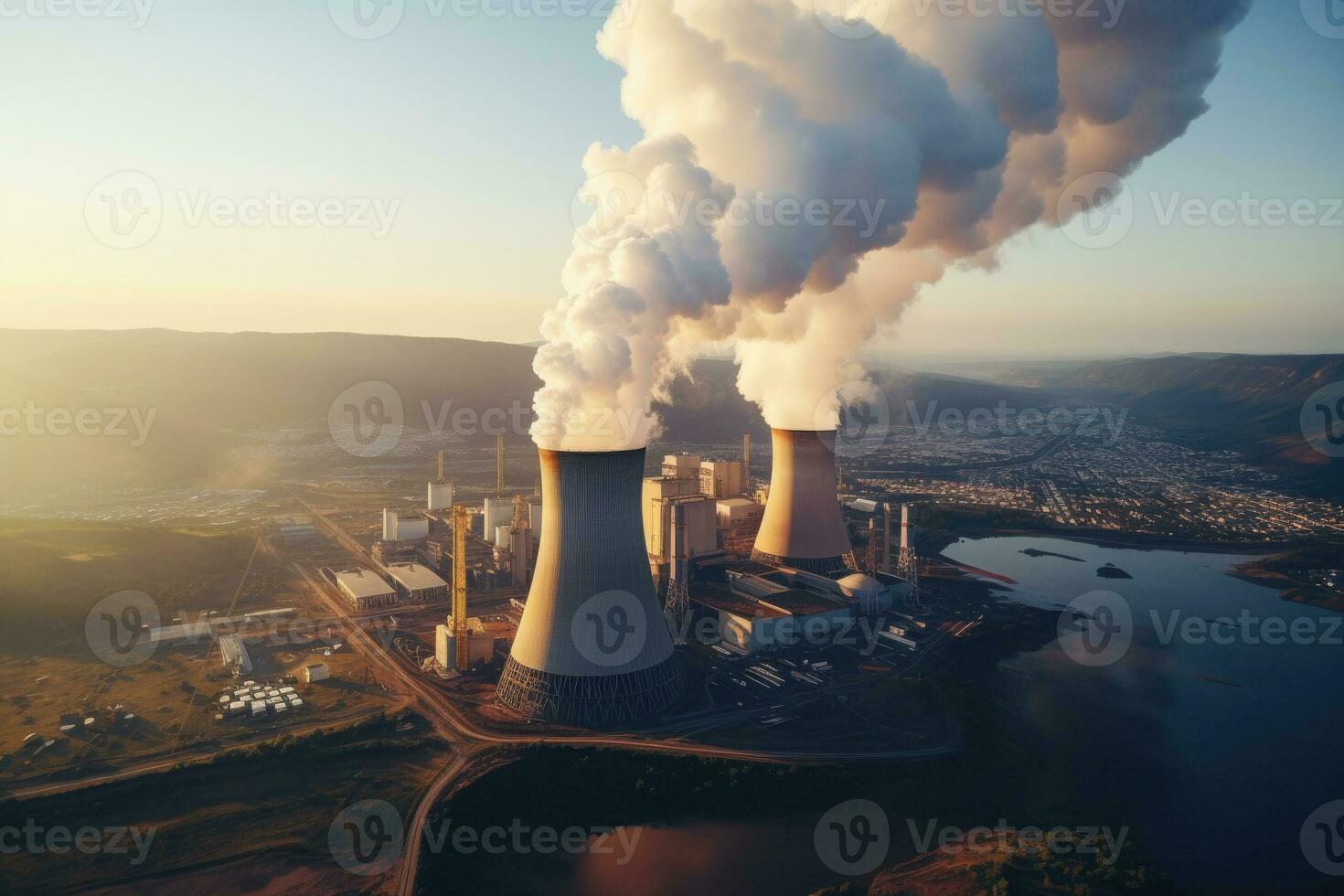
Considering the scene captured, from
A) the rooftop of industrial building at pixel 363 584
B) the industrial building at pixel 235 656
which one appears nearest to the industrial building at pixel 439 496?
the rooftop of industrial building at pixel 363 584

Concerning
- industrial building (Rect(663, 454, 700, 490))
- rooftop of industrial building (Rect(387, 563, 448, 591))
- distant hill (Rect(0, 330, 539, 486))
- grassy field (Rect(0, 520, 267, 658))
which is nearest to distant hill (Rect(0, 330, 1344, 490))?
distant hill (Rect(0, 330, 539, 486))

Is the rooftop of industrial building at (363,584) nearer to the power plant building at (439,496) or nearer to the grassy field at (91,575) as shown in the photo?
the grassy field at (91,575)

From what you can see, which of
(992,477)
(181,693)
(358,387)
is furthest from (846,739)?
(358,387)

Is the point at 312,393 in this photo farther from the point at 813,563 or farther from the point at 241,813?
the point at 241,813

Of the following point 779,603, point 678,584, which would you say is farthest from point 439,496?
point 779,603

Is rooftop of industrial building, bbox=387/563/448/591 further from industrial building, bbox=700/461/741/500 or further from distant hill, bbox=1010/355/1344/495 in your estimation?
distant hill, bbox=1010/355/1344/495
